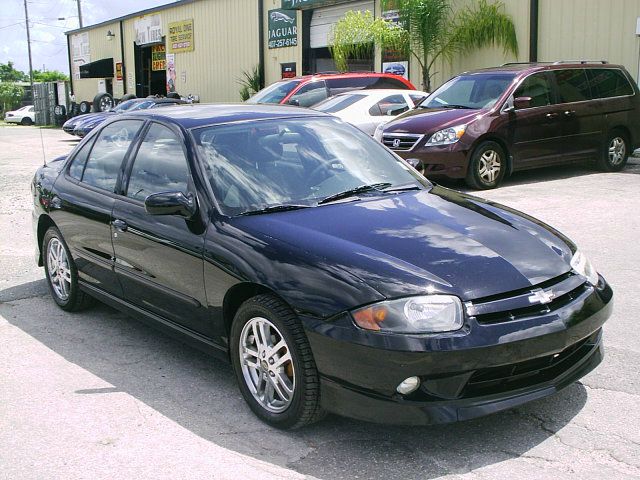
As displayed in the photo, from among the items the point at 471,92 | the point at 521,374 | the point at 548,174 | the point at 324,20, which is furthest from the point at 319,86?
the point at 521,374

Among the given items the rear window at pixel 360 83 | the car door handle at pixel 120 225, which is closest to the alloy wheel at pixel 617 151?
the rear window at pixel 360 83

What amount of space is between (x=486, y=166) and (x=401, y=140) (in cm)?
127

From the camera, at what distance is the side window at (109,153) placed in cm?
502

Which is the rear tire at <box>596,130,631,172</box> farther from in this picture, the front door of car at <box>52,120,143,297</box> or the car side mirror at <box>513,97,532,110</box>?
the front door of car at <box>52,120,143,297</box>

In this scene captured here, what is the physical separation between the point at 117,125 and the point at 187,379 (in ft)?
6.52

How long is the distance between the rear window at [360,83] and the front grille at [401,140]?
488cm

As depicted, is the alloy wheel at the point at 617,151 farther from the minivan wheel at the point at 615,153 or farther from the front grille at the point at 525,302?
the front grille at the point at 525,302

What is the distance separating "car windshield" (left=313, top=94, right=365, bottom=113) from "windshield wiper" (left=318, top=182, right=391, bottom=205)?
9073 mm

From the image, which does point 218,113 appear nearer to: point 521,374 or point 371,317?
point 371,317

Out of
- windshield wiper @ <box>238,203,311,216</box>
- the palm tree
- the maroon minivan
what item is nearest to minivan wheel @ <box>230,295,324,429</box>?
windshield wiper @ <box>238,203,311,216</box>

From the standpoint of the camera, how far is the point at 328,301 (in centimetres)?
329

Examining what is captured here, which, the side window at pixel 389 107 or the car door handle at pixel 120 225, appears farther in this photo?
the side window at pixel 389 107

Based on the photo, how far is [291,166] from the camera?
439 centimetres

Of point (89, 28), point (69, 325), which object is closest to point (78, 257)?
point (69, 325)
